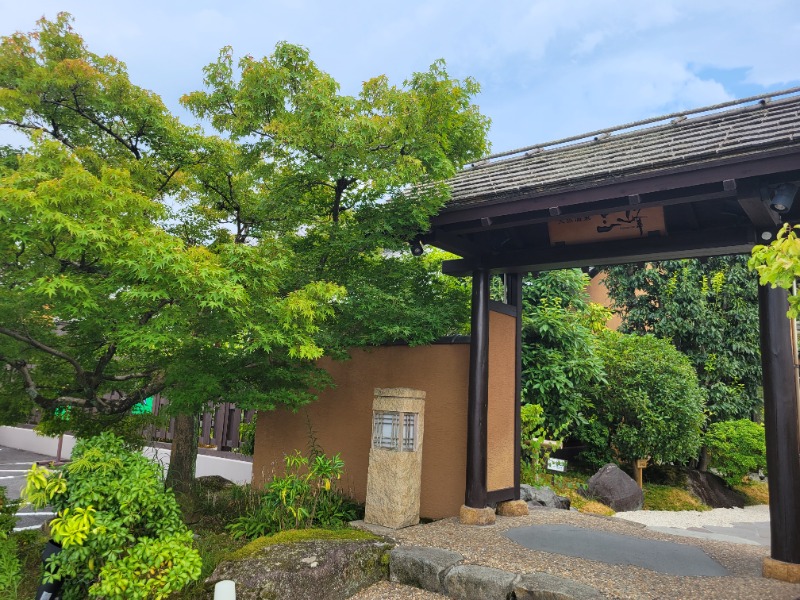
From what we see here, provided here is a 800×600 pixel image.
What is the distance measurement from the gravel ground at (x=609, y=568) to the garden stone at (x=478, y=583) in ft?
0.62

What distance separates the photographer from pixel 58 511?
436cm

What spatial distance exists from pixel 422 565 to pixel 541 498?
445 cm

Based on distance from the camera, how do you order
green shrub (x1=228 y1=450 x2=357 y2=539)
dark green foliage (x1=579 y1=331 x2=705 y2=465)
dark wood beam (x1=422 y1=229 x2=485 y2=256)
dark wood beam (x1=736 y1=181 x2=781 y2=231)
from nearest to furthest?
1. dark wood beam (x1=736 y1=181 x2=781 y2=231)
2. green shrub (x1=228 y1=450 x2=357 y2=539)
3. dark wood beam (x1=422 y1=229 x2=485 y2=256)
4. dark green foliage (x1=579 y1=331 x2=705 y2=465)

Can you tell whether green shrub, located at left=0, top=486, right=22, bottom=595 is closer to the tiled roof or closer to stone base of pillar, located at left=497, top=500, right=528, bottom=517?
stone base of pillar, located at left=497, top=500, right=528, bottom=517

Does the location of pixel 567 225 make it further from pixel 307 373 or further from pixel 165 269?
pixel 165 269

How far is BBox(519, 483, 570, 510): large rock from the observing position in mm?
8602

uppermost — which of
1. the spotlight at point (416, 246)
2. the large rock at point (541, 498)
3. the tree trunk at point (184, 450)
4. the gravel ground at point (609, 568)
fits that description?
the spotlight at point (416, 246)

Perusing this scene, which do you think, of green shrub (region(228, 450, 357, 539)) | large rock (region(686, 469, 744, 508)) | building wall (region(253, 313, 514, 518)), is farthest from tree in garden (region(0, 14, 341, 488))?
large rock (region(686, 469, 744, 508))

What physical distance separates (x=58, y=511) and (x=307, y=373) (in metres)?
2.99

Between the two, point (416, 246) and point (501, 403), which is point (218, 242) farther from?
point (501, 403)

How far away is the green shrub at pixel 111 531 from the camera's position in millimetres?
4125

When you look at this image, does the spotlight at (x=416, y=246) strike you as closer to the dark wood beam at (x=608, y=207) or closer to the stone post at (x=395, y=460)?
the dark wood beam at (x=608, y=207)

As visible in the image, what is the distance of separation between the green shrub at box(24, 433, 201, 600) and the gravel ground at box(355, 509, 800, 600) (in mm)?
1585

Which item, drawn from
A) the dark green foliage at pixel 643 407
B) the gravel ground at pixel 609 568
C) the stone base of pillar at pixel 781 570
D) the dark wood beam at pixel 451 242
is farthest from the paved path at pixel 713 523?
the dark wood beam at pixel 451 242
